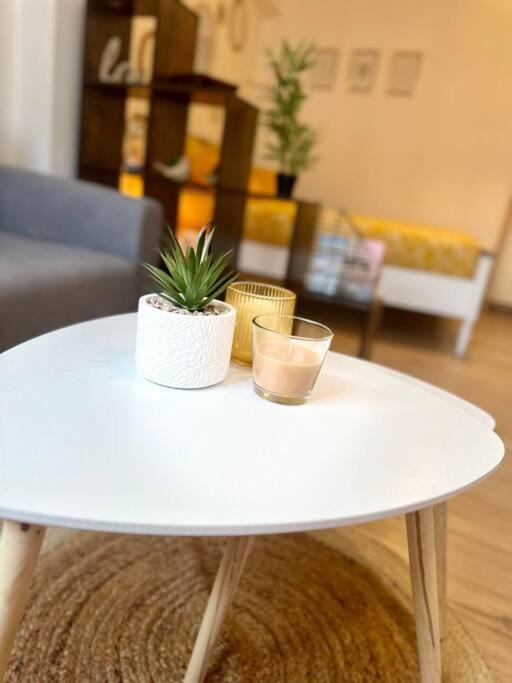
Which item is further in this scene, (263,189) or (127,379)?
(263,189)

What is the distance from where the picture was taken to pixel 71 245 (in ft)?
5.23

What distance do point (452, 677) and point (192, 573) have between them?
0.46 meters

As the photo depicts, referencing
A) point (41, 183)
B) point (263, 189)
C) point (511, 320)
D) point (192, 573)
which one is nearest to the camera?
point (192, 573)

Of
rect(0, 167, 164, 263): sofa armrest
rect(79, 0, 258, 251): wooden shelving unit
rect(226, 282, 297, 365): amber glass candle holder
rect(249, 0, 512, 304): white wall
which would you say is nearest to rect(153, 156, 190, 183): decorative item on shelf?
rect(79, 0, 258, 251): wooden shelving unit

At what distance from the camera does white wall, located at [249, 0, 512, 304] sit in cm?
353

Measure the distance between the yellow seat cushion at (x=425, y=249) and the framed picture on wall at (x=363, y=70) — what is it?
5.67 ft

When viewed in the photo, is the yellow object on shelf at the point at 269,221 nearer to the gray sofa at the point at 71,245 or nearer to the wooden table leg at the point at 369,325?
the wooden table leg at the point at 369,325

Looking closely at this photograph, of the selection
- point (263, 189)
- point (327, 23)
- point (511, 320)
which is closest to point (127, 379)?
point (263, 189)

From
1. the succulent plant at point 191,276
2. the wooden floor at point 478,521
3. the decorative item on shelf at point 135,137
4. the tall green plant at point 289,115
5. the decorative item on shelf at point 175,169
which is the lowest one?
the wooden floor at point 478,521

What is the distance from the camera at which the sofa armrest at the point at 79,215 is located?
150 centimetres

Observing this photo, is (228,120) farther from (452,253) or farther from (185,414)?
(185,414)

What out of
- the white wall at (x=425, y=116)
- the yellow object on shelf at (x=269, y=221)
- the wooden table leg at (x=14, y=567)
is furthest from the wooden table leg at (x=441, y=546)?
the white wall at (x=425, y=116)

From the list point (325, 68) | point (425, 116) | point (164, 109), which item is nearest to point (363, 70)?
point (325, 68)

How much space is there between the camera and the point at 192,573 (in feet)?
3.05
